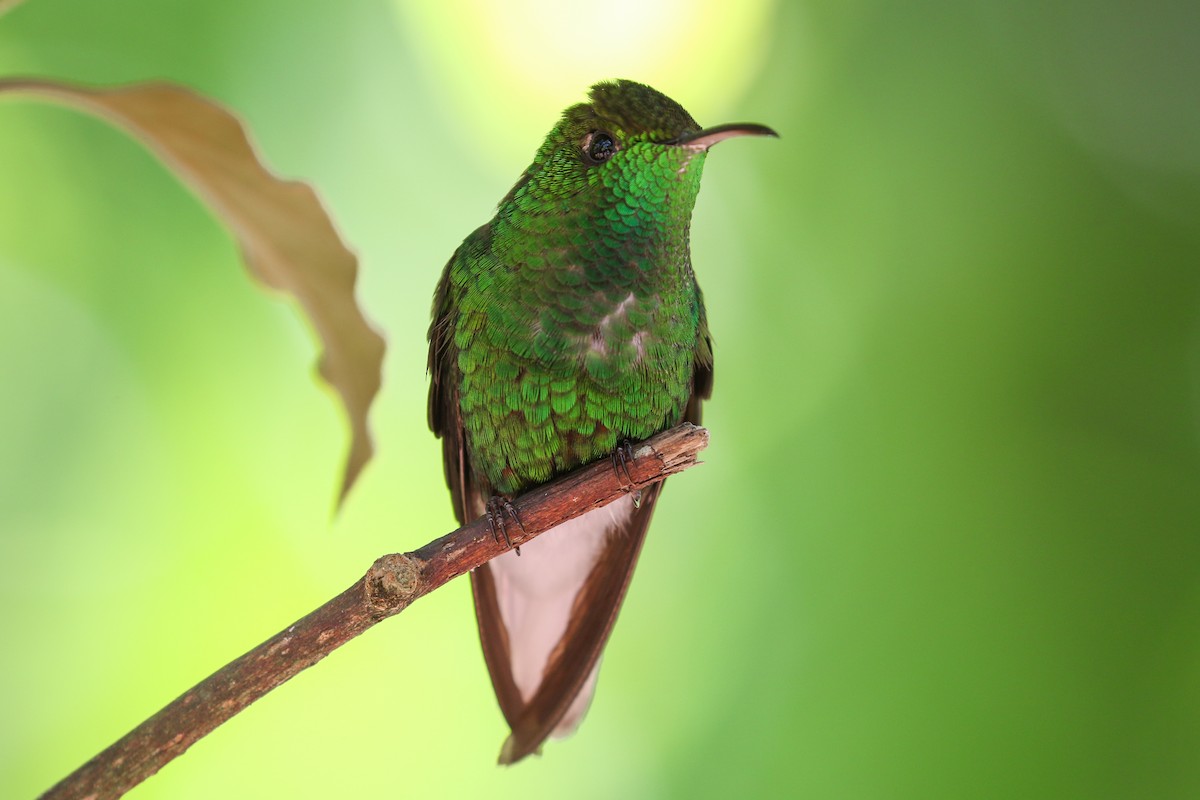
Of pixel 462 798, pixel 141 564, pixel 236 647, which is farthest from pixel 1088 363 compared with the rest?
pixel 141 564

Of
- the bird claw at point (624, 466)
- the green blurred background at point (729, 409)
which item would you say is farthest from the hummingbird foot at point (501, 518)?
the green blurred background at point (729, 409)

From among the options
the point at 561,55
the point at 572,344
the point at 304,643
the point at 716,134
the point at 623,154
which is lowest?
the point at 304,643

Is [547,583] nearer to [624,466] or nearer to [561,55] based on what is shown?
[624,466]

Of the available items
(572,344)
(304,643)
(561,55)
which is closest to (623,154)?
(572,344)

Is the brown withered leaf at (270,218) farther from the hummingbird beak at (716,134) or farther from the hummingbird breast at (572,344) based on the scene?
the hummingbird beak at (716,134)

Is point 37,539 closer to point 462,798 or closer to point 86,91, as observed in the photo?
point 462,798

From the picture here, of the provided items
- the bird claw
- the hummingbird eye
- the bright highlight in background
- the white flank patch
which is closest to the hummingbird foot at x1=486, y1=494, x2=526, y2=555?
the bird claw
